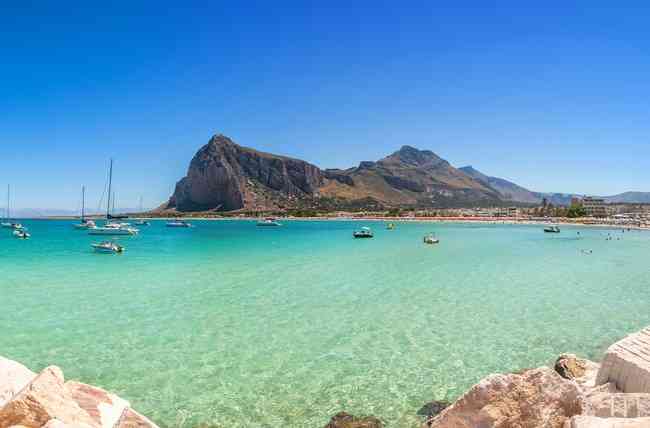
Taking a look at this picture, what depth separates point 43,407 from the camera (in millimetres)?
5699

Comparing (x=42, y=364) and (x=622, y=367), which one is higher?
(x=622, y=367)

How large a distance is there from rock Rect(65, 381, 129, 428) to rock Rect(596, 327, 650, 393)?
8151 millimetres

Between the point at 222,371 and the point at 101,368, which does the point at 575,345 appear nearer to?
the point at 222,371

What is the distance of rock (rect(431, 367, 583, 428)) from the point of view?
6.13 m

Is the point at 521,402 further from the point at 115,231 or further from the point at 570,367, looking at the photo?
the point at 115,231

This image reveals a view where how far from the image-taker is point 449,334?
14.6m

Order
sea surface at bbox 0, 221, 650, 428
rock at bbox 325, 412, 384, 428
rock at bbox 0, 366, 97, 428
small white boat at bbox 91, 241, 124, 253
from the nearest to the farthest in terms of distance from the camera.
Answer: rock at bbox 0, 366, 97, 428, rock at bbox 325, 412, 384, 428, sea surface at bbox 0, 221, 650, 428, small white boat at bbox 91, 241, 124, 253

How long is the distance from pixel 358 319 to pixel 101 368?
911 centimetres

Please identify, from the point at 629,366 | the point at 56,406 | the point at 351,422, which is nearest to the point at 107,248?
the point at 351,422

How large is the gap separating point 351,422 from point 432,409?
185cm

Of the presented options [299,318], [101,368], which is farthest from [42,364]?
[299,318]

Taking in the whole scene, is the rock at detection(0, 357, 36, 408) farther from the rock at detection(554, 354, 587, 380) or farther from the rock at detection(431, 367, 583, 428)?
the rock at detection(554, 354, 587, 380)

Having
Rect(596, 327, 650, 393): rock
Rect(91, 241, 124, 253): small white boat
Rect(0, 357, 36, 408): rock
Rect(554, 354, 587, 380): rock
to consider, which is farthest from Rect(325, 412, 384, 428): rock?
Rect(91, 241, 124, 253): small white boat

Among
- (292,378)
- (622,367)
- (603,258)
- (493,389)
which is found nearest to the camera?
(493,389)
